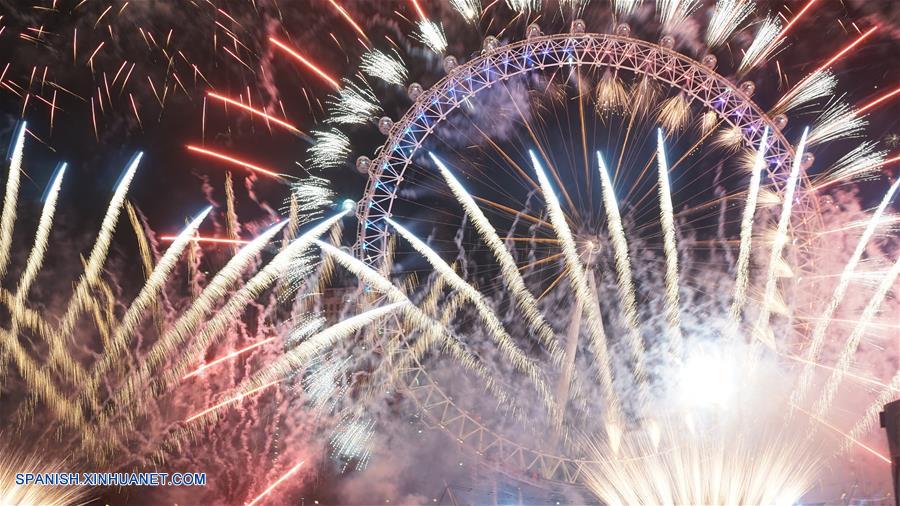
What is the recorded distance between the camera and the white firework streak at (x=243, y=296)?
711 inches

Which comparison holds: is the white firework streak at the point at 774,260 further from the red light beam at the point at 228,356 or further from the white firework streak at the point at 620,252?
the red light beam at the point at 228,356

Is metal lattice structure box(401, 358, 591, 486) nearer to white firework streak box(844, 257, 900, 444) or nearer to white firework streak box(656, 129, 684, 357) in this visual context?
white firework streak box(656, 129, 684, 357)

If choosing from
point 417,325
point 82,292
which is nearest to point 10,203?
point 82,292

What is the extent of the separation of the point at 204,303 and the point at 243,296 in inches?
34.6

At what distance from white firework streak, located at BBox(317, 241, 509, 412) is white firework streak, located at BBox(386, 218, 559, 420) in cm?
113

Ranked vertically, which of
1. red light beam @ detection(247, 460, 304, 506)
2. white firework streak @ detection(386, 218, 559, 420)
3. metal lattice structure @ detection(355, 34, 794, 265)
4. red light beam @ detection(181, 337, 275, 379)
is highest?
metal lattice structure @ detection(355, 34, 794, 265)

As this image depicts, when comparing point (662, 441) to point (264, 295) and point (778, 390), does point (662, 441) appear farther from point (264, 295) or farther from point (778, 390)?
point (264, 295)

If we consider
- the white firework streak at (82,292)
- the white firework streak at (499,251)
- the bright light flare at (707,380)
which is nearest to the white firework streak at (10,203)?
the white firework streak at (82,292)

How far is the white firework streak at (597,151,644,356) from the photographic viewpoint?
1762 centimetres

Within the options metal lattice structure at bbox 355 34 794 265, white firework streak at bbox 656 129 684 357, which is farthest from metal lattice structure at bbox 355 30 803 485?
white firework streak at bbox 656 129 684 357

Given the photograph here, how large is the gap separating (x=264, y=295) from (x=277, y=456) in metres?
5.89

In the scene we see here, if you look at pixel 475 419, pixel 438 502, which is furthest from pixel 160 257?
pixel 438 502

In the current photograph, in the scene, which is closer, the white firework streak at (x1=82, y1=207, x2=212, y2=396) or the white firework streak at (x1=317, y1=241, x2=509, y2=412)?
the white firework streak at (x1=82, y1=207, x2=212, y2=396)

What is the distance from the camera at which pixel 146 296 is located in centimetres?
1791
